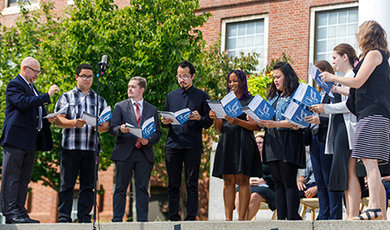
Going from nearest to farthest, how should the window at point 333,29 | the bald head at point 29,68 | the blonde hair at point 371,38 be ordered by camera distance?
the blonde hair at point 371,38, the bald head at point 29,68, the window at point 333,29

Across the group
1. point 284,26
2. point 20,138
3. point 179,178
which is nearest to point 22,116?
point 20,138

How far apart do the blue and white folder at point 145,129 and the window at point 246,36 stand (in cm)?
1114

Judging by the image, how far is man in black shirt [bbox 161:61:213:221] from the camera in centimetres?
796

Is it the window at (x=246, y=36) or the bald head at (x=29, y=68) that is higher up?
the window at (x=246, y=36)

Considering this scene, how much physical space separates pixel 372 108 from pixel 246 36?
13.2m

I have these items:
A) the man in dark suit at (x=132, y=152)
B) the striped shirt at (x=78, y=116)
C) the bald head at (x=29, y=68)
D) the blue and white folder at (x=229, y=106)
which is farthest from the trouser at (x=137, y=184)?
the bald head at (x=29, y=68)

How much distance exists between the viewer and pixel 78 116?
8.36m

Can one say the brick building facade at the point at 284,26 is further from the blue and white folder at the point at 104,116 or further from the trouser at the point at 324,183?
the trouser at the point at 324,183

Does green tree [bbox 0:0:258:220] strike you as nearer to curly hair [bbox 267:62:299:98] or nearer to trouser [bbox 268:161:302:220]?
curly hair [bbox 267:62:299:98]

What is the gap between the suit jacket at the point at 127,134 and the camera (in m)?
8.09

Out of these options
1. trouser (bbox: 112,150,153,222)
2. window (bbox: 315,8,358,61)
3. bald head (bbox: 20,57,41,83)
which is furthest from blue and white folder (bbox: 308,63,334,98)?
window (bbox: 315,8,358,61)

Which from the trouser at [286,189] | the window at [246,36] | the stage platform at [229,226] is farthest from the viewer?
the window at [246,36]

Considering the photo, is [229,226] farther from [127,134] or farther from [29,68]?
[29,68]

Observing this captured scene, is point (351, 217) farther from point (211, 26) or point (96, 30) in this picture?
point (211, 26)
